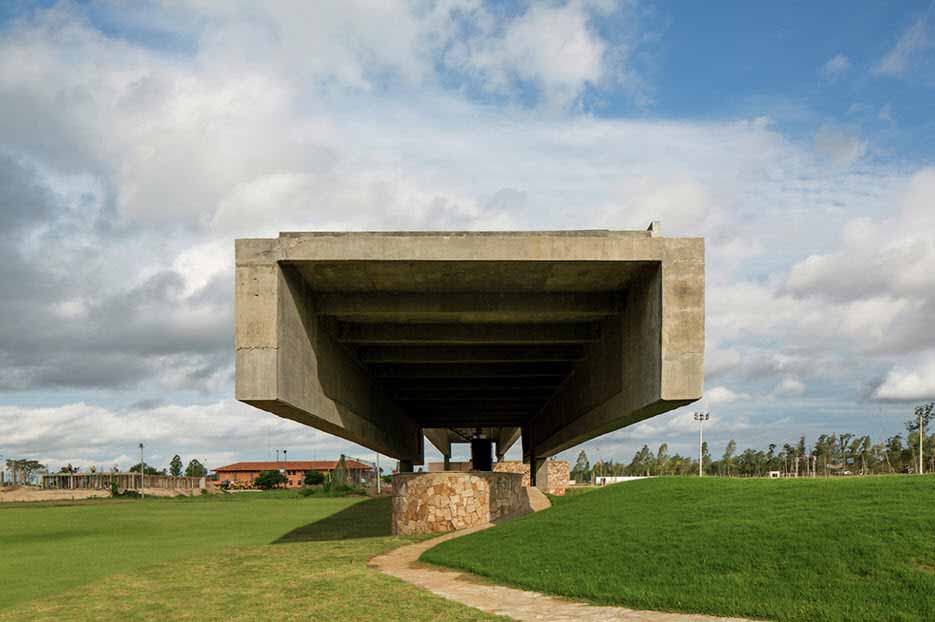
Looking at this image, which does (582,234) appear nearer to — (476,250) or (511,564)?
(476,250)

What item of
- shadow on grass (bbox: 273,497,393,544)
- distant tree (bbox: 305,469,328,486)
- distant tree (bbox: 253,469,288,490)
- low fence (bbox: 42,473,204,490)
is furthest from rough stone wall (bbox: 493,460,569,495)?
distant tree (bbox: 253,469,288,490)

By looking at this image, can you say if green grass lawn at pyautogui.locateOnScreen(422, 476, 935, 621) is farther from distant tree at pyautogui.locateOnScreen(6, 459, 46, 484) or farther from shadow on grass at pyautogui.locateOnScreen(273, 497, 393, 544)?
distant tree at pyautogui.locateOnScreen(6, 459, 46, 484)

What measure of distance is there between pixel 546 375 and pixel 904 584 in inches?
735

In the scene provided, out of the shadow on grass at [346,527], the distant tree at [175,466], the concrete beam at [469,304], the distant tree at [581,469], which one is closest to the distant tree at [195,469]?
the distant tree at [175,466]

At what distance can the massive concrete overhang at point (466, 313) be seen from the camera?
18125 mm

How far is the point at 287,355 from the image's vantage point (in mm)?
18703

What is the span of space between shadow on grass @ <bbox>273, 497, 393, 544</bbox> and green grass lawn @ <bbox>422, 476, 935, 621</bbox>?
973cm

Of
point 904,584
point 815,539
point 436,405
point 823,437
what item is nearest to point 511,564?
point 815,539

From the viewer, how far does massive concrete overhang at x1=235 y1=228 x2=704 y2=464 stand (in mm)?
18125

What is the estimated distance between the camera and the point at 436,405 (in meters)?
41.9

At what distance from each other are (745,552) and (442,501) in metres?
14.4

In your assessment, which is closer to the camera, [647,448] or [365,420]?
[365,420]

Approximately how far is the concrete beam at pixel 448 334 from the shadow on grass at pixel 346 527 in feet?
32.1

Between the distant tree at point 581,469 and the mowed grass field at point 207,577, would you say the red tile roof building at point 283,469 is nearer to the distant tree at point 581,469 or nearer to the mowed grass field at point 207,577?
the distant tree at point 581,469
